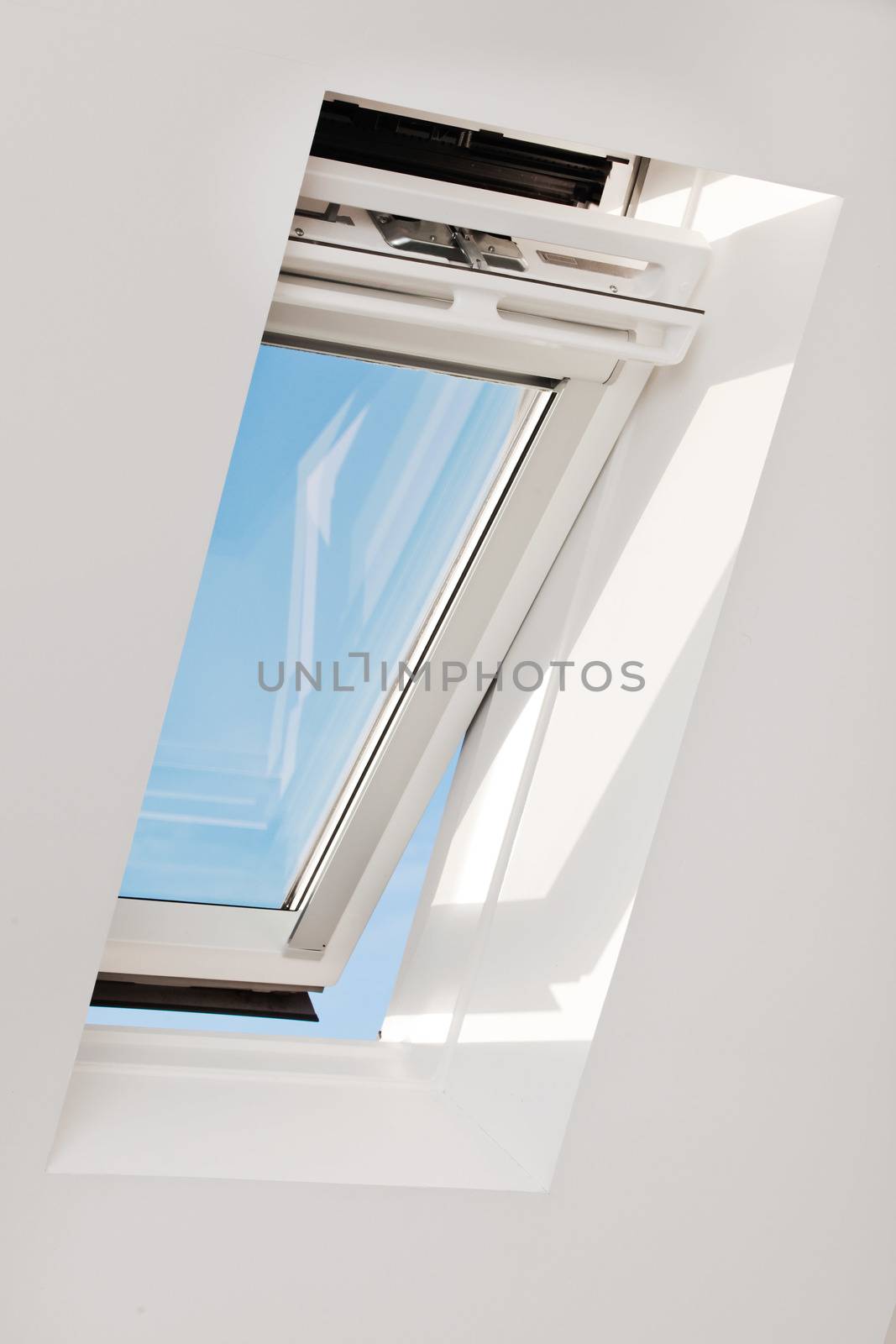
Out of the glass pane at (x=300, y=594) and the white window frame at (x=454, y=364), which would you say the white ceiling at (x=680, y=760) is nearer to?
the white window frame at (x=454, y=364)

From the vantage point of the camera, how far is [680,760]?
1.44m

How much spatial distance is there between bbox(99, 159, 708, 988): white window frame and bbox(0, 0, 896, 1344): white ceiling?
6.3 inches

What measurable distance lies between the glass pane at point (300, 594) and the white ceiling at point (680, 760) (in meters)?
0.43

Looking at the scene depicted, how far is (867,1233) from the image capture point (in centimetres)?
164

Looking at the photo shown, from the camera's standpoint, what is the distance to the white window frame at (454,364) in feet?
4.33

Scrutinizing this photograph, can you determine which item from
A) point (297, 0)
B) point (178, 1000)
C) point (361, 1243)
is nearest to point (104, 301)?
point (297, 0)

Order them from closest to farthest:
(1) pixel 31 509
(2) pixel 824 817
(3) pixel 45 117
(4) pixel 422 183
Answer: (3) pixel 45 117
(1) pixel 31 509
(4) pixel 422 183
(2) pixel 824 817

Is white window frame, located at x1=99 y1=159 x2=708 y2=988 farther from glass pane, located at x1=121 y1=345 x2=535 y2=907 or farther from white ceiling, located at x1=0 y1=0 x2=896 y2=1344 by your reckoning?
white ceiling, located at x1=0 y1=0 x2=896 y2=1344

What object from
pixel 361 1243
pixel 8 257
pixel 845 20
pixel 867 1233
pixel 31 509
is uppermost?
pixel 845 20

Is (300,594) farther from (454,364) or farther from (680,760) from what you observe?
(680,760)

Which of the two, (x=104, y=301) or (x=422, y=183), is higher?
(x=422, y=183)

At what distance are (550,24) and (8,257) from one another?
551mm

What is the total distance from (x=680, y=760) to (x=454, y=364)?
59 cm

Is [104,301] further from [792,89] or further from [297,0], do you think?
[792,89]
